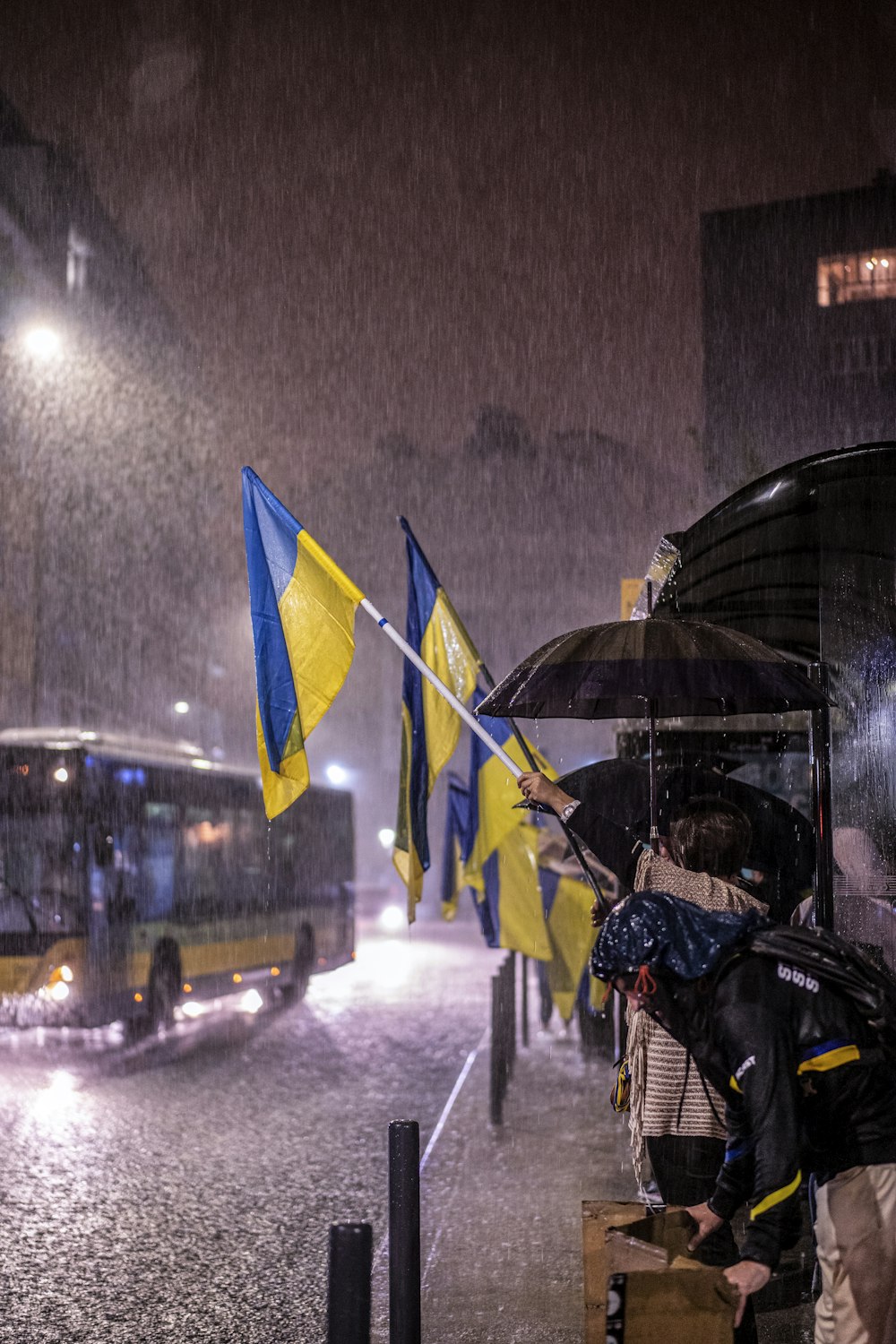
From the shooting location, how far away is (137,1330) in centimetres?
536

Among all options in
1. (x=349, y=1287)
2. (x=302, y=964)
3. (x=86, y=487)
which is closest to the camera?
(x=349, y=1287)

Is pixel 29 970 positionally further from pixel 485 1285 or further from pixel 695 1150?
pixel 695 1150

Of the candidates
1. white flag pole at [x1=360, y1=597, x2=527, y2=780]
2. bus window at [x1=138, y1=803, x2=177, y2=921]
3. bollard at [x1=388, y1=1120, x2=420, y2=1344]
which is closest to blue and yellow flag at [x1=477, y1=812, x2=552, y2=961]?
white flag pole at [x1=360, y1=597, x2=527, y2=780]

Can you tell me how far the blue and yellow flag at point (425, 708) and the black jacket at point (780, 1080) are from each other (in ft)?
12.5

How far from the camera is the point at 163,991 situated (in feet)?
47.9

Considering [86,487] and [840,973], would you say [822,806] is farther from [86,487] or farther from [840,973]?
[86,487]

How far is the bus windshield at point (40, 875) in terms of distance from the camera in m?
13.0

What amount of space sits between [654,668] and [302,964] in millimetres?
15972

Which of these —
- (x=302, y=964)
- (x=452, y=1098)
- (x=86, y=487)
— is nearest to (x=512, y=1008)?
(x=452, y=1098)

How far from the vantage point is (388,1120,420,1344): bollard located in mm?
4094

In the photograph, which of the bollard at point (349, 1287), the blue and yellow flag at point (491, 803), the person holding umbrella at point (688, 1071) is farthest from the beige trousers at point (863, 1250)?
the blue and yellow flag at point (491, 803)

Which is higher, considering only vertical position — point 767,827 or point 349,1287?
point 767,827

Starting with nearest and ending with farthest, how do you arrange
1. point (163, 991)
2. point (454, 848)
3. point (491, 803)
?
point (491, 803)
point (163, 991)
point (454, 848)

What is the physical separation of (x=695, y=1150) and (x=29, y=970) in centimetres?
1007
